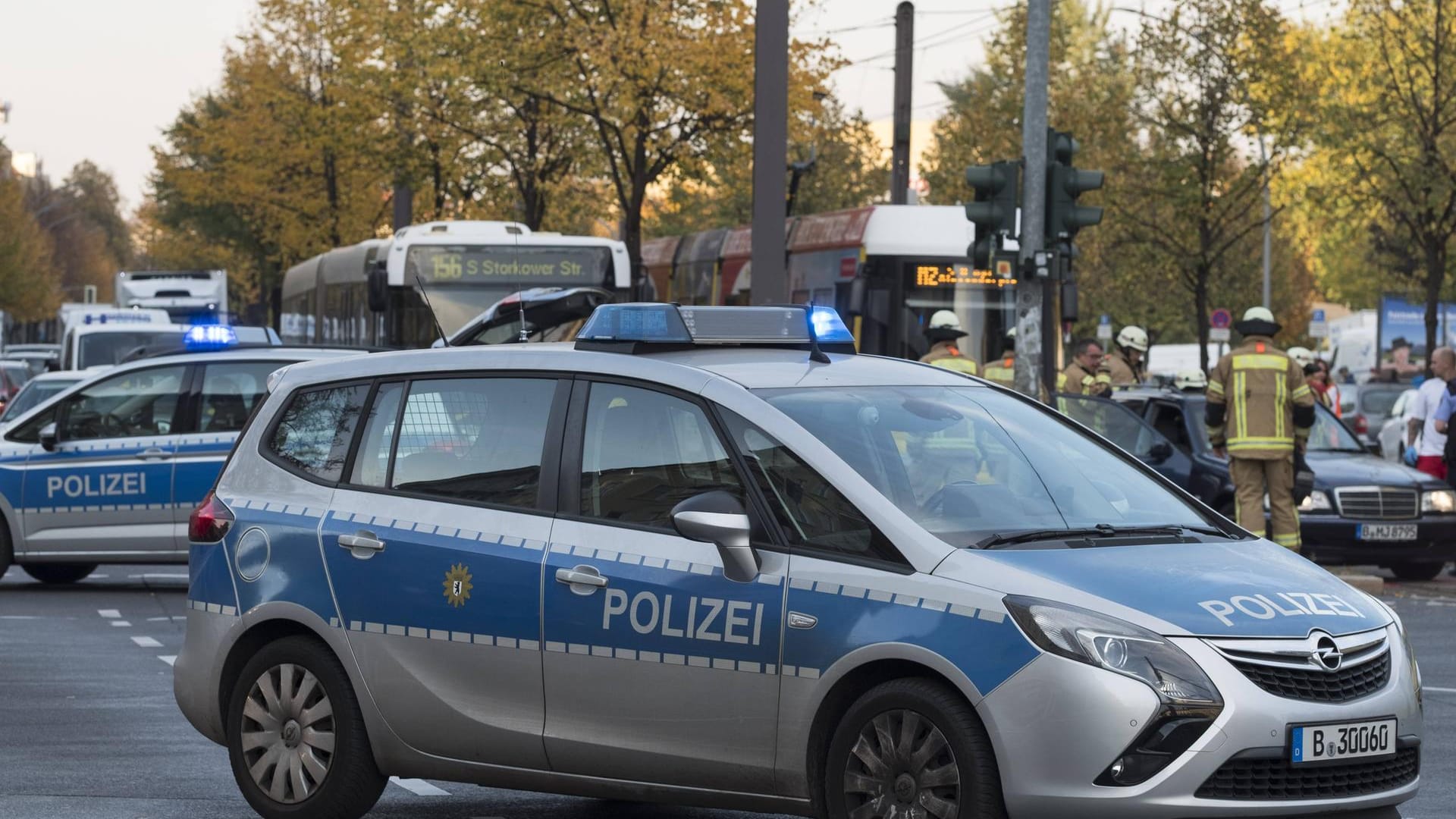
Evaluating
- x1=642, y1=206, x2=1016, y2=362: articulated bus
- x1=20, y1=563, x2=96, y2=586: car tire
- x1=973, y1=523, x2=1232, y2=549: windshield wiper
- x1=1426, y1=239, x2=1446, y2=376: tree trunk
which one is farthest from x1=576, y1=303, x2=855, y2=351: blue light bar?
x1=1426, y1=239, x2=1446, y2=376: tree trunk

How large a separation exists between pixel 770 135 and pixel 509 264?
21.8ft

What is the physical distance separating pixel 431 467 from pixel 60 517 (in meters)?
9.53

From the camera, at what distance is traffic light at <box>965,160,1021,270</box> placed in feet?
54.7

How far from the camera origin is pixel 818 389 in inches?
251

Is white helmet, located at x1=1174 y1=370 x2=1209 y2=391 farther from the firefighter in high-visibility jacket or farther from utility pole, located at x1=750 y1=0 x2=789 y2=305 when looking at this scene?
utility pole, located at x1=750 y1=0 x2=789 y2=305

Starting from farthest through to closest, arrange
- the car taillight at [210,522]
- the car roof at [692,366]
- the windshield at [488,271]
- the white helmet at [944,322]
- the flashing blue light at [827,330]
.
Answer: the windshield at [488,271], the white helmet at [944,322], the car taillight at [210,522], the flashing blue light at [827,330], the car roof at [692,366]

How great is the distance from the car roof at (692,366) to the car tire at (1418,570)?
39.5ft

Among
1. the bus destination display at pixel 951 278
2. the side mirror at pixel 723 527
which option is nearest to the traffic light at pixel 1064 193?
the bus destination display at pixel 951 278

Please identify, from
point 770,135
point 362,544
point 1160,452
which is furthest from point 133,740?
point 1160,452

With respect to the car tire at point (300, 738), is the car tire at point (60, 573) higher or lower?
lower

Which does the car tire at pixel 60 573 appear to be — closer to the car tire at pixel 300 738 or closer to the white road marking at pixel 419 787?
the white road marking at pixel 419 787

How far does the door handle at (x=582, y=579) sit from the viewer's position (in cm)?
623

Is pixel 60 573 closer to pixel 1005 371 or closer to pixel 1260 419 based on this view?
pixel 1005 371

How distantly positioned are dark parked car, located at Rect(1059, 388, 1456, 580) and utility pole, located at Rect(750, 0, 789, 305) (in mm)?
2581
